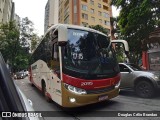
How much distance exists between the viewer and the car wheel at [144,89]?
847 cm

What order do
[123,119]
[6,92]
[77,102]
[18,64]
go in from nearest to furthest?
[6,92] < [123,119] < [77,102] < [18,64]

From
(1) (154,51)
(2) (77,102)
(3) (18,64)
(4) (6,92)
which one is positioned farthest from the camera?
(3) (18,64)

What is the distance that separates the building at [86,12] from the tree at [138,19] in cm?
3784

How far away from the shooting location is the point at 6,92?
139 cm

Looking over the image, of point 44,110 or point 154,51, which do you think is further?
point 154,51

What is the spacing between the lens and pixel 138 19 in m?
11.0

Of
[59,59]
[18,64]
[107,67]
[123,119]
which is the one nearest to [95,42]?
[107,67]

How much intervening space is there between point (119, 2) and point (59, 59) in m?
7.43

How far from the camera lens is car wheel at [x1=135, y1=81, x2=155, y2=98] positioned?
333 inches

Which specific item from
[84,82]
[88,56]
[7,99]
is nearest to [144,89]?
[88,56]

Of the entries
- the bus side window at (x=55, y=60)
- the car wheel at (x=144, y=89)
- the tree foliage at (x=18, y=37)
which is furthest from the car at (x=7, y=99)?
the tree foliage at (x=18, y=37)

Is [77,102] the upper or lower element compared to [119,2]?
lower

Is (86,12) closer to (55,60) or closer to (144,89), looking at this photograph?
(144,89)

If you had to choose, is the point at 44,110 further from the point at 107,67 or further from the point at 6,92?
the point at 6,92
